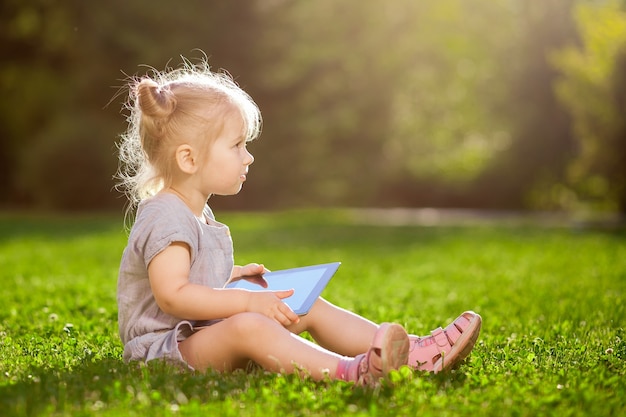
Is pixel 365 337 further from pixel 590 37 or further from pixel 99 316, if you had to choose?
pixel 590 37

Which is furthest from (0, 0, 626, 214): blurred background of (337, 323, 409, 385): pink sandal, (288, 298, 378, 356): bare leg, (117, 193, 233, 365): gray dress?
(337, 323, 409, 385): pink sandal

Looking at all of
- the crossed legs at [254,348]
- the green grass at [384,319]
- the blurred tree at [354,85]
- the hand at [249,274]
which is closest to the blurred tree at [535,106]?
the blurred tree at [354,85]

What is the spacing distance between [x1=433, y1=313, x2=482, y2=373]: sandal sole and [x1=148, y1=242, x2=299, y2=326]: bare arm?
726 millimetres

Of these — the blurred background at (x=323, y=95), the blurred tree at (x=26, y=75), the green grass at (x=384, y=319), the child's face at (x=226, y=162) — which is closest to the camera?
the green grass at (x=384, y=319)

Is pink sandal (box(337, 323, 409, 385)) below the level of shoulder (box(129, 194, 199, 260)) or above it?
below

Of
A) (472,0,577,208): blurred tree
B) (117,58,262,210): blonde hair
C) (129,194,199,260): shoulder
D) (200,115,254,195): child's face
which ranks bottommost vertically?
(472,0,577,208): blurred tree

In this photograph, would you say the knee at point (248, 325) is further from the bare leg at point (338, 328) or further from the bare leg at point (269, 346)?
the bare leg at point (338, 328)

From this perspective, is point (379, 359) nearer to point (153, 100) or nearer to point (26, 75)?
point (153, 100)

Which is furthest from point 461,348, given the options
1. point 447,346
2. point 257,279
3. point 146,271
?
point 146,271

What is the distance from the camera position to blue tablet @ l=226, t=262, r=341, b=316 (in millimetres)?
3973

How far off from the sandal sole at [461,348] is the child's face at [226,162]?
129 centimetres

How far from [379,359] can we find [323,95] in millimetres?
21876

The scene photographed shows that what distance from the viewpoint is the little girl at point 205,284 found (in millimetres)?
3789

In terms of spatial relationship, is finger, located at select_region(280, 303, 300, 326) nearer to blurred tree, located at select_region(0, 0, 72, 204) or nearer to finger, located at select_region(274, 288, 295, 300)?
finger, located at select_region(274, 288, 295, 300)
